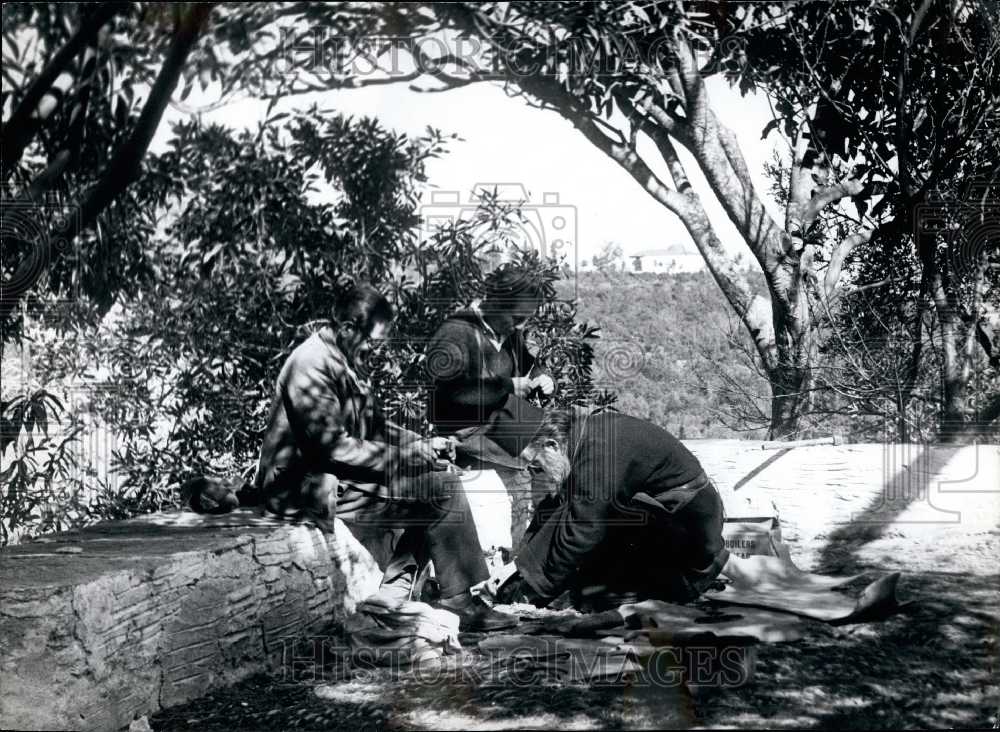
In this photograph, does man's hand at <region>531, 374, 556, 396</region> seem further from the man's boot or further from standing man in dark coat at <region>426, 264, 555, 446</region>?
the man's boot

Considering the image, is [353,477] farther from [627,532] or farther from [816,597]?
[816,597]

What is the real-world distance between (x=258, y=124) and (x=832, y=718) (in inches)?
151

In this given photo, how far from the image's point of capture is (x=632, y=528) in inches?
191

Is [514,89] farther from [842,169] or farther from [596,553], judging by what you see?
[596,553]

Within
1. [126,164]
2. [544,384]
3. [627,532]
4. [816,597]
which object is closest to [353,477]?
[544,384]

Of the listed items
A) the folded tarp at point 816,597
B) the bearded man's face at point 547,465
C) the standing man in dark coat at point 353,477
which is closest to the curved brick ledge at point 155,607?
the standing man in dark coat at point 353,477

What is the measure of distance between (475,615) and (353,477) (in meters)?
0.88

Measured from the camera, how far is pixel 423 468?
196 inches

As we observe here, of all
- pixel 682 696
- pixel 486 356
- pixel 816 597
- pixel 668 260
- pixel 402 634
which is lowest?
pixel 682 696

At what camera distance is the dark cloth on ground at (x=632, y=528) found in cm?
480

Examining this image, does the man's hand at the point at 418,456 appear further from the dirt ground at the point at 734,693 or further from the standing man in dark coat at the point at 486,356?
the dirt ground at the point at 734,693

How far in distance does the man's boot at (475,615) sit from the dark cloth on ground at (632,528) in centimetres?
22

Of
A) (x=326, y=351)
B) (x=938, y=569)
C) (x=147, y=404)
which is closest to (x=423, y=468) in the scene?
(x=326, y=351)

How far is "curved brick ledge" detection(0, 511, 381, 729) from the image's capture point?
3.56 meters
